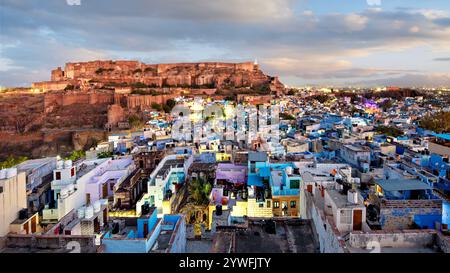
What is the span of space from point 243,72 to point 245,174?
40640 millimetres

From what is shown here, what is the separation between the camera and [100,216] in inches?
231

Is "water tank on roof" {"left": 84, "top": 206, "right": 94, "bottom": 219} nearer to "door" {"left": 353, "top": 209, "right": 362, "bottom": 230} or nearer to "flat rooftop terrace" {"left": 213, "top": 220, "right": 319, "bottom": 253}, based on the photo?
"flat rooftop terrace" {"left": 213, "top": 220, "right": 319, "bottom": 253}

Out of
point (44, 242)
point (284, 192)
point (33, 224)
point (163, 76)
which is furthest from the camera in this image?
point (163, 76)

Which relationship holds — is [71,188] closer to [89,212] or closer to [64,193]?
[64,193]

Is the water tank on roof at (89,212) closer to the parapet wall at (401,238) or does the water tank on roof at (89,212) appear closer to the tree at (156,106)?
the parapet wall at (401,238)

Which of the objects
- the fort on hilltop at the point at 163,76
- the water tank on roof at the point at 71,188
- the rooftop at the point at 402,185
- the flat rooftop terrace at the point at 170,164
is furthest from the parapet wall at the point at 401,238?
the fort on hilltop at the point at 163,76

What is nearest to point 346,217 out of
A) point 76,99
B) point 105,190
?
point 105,190

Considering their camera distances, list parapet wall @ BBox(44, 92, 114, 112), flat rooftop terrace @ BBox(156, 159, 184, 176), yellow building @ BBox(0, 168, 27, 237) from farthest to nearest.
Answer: parapet wall @ BBox(44, 92, 114, 112)
flat rooftop terrace @ BBox(156, 159, 184, 176)
yellow building @ BBox(0, 168, 27, 237)

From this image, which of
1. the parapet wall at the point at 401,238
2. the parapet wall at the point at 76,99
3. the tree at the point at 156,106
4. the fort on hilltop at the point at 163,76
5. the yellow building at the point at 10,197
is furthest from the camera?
the fort on hilltop at the point at 163,76

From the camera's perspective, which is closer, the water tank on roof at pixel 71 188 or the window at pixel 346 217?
the window at pixel 346 217

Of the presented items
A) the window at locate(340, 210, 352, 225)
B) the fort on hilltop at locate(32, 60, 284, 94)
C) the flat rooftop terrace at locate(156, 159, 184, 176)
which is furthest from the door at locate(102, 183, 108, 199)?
the fort on hilltop at locate(32, 60, 284, 94)

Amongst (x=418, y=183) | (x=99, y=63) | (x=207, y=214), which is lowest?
(x=207, y=214)
